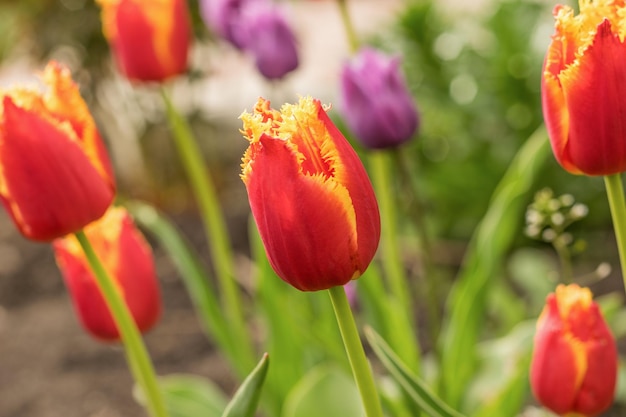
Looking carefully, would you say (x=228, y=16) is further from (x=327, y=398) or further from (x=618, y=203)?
(x=618, y=203)

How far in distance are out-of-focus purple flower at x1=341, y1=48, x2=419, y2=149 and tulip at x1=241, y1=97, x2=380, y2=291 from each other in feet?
2.02

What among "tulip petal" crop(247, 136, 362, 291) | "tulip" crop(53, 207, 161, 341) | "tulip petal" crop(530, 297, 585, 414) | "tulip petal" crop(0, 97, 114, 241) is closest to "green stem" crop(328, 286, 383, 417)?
"tulip petal" crop(247, 136, 362, 291)

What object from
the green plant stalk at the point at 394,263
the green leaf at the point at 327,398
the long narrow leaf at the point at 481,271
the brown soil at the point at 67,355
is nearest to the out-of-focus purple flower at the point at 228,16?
the green plant stalk at the point at 394,263

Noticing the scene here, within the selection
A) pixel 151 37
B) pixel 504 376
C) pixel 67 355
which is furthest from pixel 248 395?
pixel 67 355

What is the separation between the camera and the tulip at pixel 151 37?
135 centimetres

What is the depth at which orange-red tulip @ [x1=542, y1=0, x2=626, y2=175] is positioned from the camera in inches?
27.3

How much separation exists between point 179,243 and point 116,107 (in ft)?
9.16

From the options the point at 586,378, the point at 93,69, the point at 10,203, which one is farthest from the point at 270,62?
the point at 93,69

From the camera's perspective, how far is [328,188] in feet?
2.12

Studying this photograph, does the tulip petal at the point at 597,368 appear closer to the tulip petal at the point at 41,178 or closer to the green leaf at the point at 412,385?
the green leaf at the point at 412,385

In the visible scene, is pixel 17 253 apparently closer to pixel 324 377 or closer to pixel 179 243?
pixel 179 243

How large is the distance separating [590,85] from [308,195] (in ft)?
0.67

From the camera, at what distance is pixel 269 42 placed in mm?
1421

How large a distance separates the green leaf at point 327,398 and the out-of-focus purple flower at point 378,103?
0.30m
